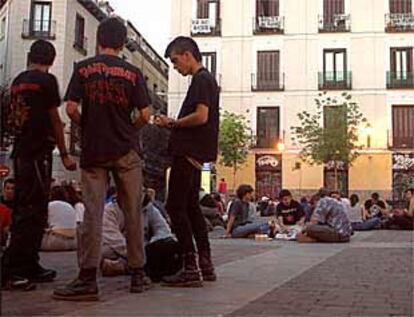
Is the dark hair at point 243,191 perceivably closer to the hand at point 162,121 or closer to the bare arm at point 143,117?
the hand at point 162,121

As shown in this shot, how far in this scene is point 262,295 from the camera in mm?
4992

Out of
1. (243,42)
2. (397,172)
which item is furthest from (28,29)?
(397,172)

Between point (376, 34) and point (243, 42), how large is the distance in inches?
314

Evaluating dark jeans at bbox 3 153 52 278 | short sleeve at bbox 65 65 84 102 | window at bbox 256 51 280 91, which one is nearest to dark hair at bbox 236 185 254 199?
dark jeans at bbox 3 153 52 278

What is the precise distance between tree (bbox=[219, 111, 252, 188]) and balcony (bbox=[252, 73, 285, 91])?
258cm

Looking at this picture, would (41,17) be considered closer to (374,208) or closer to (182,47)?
(374,208)

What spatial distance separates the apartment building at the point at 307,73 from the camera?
128 ft

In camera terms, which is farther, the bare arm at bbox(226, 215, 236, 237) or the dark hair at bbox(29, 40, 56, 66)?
the bare arm at bbox(226, 215, 236, 237)

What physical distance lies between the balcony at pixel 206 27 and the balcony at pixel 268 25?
2288mm

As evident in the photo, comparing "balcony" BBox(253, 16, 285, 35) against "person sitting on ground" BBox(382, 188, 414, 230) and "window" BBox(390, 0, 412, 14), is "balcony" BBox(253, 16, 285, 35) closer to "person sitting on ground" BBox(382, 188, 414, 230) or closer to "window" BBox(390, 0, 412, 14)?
"window" BBox(390, 0, 412, 14)

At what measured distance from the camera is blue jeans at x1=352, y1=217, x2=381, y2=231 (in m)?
19.1

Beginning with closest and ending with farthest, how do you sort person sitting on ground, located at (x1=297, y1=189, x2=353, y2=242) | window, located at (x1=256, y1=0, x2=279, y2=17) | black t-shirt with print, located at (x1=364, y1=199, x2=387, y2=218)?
1. person sitting on ground, located at (x1=297, y1=189, x2=353, y2=242)
2. black t-shirt with print, located at (x1=364, y1=199, x2=387, y2=218)
3. window, located at (x1=256, y1=0, x2=279, y2=17)

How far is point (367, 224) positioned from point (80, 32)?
27234 mm

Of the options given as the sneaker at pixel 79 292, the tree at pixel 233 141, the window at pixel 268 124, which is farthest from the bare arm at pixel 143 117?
the window at pixel 268 124
